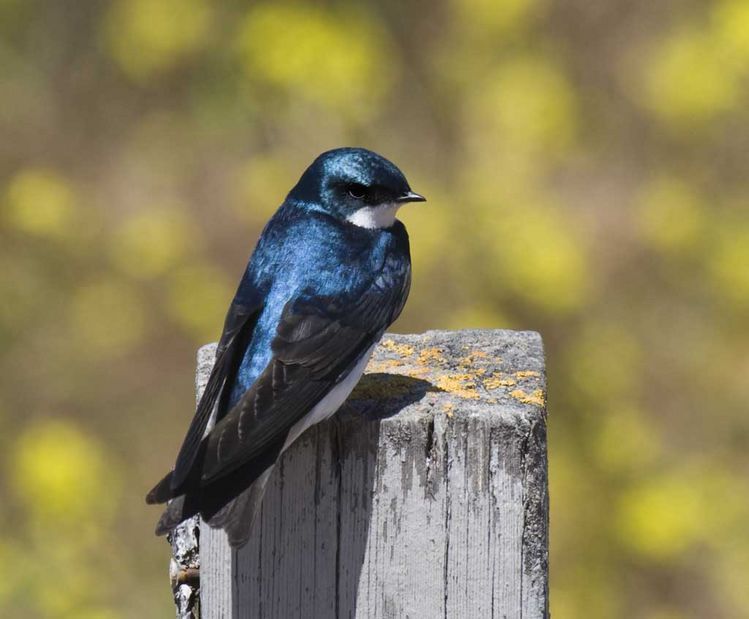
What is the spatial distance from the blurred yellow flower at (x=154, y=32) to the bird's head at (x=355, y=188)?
114 inches

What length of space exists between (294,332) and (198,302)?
2.41 metres

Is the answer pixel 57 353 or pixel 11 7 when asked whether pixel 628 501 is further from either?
pixel 11 7

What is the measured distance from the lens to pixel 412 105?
18.6 feet

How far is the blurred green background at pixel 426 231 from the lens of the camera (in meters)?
4.40

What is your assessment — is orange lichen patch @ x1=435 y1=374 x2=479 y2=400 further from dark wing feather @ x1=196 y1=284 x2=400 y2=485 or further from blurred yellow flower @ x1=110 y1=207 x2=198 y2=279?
blurred yellow flower @ x1=110 y1=207 x2=198 y2=279

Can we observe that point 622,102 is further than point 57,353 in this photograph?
Yes

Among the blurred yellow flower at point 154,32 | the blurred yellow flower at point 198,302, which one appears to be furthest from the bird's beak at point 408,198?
the blurred yellow flower at point 154,32

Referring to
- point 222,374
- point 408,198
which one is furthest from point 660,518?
point 222,374

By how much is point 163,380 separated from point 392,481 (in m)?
3.12

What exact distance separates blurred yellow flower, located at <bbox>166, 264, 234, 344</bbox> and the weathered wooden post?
2721mm

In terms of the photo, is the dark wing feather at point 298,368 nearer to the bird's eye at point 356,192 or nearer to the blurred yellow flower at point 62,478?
the bird's eye at point 356,192

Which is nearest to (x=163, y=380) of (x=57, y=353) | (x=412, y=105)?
(x=57, y=353)

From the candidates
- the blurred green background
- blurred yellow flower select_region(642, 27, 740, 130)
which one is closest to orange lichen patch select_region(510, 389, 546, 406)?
the blurred green background

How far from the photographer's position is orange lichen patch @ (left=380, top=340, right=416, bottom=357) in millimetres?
2648
